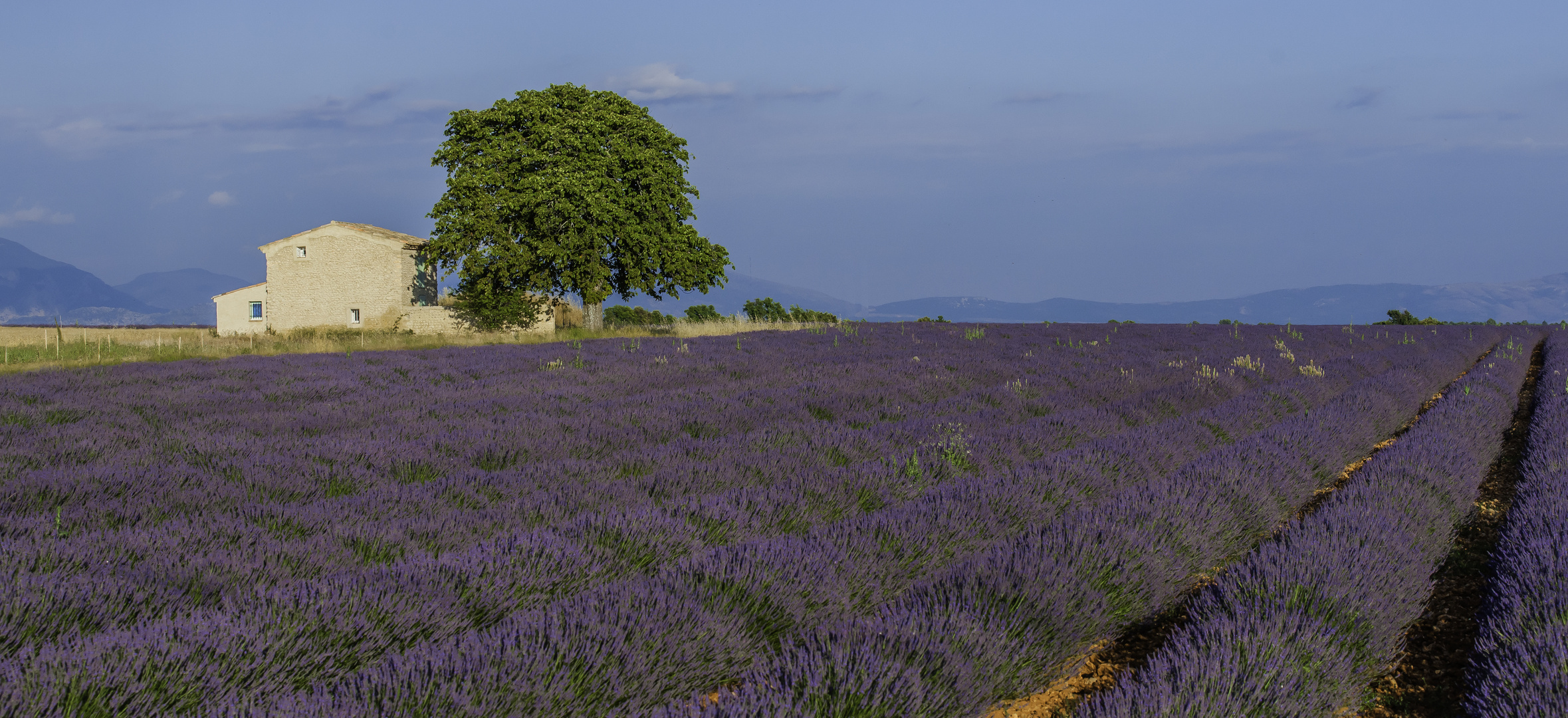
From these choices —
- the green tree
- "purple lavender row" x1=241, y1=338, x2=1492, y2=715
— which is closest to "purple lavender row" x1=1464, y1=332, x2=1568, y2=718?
"purple lavender row" x1=241, y1=338, x2=1492, y2=715


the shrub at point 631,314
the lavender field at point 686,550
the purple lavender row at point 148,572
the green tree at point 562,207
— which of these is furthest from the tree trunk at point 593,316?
the purple lavender row at point 148,572

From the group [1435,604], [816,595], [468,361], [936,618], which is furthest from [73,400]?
[1435,604]

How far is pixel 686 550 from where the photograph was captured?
4266 millimetres

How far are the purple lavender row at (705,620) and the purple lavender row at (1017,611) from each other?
0.19m

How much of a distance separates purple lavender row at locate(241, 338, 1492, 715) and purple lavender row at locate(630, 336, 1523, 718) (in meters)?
0.19

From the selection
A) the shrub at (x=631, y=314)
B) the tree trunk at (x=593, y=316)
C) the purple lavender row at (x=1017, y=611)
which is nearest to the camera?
the purple lavender row at (x=1017, y=611)

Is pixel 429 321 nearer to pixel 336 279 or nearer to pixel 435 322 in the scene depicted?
pixel 435 322

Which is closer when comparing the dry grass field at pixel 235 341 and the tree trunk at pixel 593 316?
the dry grass field at pixel 235 341

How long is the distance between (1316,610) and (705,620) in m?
2.60

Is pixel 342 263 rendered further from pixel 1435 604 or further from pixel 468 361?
pixel 1435 604

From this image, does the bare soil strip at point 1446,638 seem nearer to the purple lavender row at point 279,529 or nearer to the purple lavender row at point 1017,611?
the purple lavender row at point 1017,611

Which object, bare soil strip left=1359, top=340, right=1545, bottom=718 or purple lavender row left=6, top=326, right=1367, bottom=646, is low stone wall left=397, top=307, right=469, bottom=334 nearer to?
purple lavender row left=6, top=326, right=1367, bottom=646

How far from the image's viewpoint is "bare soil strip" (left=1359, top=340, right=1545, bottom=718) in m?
3.52

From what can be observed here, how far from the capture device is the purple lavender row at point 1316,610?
293 centimetres
